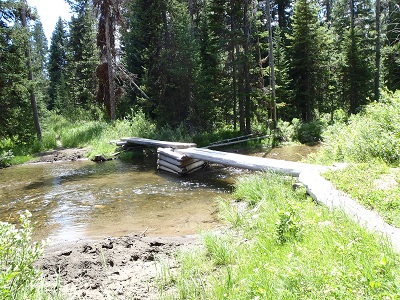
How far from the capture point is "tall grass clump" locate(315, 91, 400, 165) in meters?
6.71

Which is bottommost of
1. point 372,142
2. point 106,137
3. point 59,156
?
point 59,156

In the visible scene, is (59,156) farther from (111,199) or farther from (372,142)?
(372,142)

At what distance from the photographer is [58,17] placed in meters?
50.3

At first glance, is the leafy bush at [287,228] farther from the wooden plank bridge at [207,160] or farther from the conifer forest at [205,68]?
the conifer forest at [205,68]

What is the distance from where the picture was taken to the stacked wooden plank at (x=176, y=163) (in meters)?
11.4

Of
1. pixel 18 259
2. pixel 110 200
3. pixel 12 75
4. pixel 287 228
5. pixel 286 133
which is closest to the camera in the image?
pixel 18 259

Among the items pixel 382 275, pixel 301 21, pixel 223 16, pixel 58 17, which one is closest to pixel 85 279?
pixel 382 275

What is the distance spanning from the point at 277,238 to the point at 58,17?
56.7 meters

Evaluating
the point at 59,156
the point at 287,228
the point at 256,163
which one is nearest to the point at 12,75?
the point at 59,156

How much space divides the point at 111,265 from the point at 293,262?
9.06ft

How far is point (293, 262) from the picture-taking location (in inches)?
117

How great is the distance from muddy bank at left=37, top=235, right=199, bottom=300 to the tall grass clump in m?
4.42

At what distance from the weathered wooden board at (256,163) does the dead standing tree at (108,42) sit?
12159mm

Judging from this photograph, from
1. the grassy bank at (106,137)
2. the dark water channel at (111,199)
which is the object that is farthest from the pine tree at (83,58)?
the dark water channel at (111,199)
